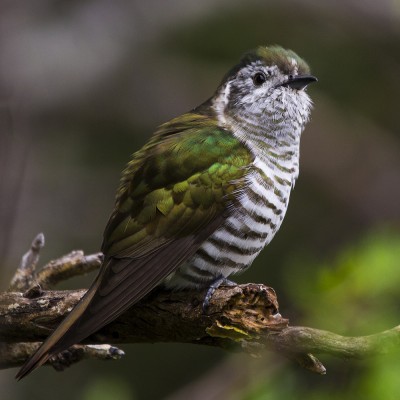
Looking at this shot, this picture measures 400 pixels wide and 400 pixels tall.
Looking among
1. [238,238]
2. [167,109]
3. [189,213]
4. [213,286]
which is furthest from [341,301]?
[167,109]

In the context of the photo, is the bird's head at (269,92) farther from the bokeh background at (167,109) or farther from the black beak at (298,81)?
the bokeh background at (167,109)

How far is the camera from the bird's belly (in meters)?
4.95

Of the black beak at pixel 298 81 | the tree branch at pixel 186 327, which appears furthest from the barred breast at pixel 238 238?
the black beak at pixel 298 81

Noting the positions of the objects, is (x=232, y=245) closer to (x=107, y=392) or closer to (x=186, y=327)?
(x=186, y=327)

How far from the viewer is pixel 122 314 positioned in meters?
4.72

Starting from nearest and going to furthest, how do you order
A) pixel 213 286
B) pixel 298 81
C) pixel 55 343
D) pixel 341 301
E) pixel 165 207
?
pixel 55 343 → pixel 213 286 → pixel 165 207 → pixel 341 301 → pixel 298 81

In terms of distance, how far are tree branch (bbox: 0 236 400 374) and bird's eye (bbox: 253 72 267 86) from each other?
4.92ft

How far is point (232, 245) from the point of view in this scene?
4980 mm

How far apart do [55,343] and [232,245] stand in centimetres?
112

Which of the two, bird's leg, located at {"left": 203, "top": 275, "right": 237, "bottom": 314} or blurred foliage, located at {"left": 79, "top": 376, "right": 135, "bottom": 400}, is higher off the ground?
bird's leg, located at {"left": 203, "top": 275, "right": 237, "bottom": 314}

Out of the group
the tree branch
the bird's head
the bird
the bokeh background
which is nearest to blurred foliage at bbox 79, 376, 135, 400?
the tree branch

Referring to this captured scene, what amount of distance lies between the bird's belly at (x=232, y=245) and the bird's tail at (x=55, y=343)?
63cm

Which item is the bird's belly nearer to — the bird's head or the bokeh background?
the bird's head

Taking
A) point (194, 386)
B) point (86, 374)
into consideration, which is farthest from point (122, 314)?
point (86, 374)
